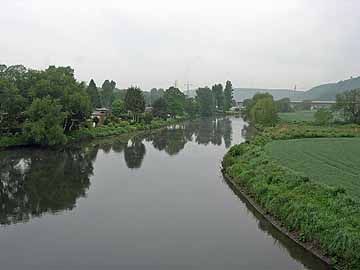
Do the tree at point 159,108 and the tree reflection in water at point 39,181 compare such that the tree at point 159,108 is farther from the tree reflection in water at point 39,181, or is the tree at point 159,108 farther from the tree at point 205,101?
the tree reflection in water at point 39,181

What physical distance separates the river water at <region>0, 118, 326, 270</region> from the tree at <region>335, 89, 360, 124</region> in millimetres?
29492

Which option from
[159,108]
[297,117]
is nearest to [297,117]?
[297,117]

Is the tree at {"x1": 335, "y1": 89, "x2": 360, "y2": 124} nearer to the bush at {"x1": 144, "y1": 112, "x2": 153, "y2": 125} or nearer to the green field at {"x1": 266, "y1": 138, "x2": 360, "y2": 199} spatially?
the green field at {"x1": 266, "y1": 138, "x2": 360, "y2": 199}

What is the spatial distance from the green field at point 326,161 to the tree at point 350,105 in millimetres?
19863

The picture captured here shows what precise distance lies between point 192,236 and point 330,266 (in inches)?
153

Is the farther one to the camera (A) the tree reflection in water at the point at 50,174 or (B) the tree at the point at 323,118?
(B) the tree at the point at 323,118

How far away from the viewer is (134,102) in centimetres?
5034

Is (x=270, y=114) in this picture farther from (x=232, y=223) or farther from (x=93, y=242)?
(x=93, y=242)

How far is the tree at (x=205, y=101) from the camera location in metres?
86.2

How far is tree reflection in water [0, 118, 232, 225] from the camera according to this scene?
14531mm

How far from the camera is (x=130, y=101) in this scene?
165 feet

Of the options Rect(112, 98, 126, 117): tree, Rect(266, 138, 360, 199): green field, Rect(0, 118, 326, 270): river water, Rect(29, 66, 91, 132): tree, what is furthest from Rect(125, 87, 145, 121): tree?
Rect(0, 118, 326, 270): river water

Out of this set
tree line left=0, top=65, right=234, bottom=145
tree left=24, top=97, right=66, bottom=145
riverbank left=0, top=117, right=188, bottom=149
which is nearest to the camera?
tree left=24, top=97, right=66, bottom=145

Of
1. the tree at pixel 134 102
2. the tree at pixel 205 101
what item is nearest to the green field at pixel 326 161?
the tree at pixel 134 102
